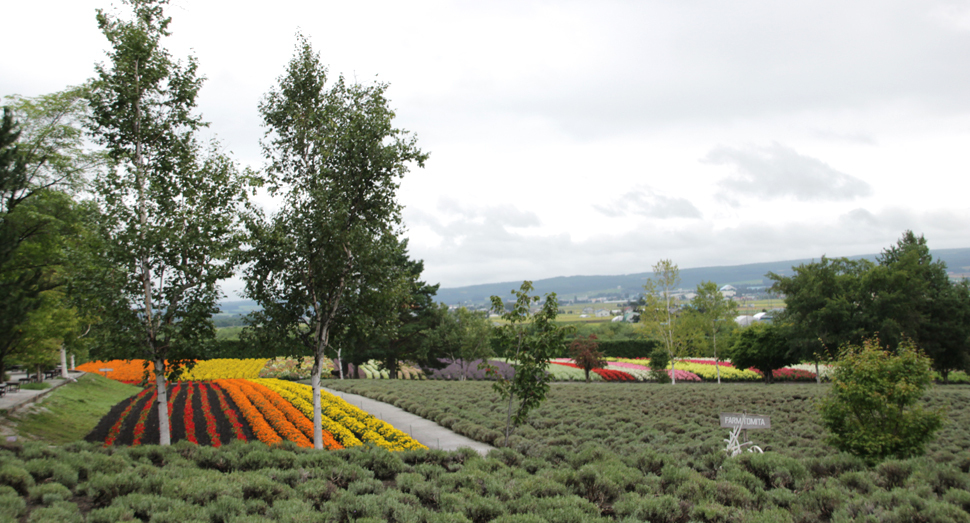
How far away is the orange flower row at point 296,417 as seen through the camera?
13.4 meters

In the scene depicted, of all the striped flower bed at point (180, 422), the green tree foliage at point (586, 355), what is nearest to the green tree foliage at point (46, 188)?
the striped flower bed at point (180, 422)

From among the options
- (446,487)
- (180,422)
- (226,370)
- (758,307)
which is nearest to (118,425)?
(180,422)

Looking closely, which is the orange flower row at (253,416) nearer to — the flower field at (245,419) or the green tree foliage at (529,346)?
the flower field at (245,419)

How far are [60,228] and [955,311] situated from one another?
44657 millimetres

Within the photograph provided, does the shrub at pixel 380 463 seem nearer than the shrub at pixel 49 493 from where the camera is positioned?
No

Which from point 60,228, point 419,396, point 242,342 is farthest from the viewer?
point 419,396

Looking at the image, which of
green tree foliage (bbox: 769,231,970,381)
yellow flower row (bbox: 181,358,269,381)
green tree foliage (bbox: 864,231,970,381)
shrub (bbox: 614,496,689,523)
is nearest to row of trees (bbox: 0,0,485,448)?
shrub (bbox: 614,496,689,523)

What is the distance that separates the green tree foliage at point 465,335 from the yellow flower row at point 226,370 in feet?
40.8

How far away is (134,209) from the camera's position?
1102cm

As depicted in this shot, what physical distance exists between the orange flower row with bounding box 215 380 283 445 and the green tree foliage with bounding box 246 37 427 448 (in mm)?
2561

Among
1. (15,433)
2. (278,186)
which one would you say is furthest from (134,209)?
(15,433)

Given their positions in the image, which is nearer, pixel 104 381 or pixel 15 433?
pixel 15 433

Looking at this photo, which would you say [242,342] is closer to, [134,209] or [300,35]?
[134,209]

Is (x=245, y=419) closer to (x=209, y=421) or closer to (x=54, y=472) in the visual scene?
(x=209, y=421)
